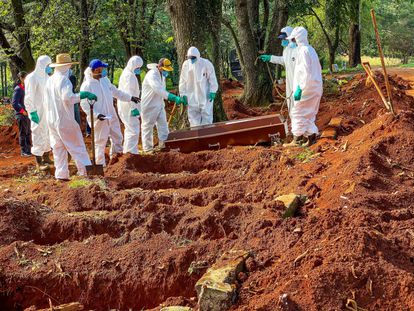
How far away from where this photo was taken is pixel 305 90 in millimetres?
10422

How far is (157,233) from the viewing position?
6.25 m

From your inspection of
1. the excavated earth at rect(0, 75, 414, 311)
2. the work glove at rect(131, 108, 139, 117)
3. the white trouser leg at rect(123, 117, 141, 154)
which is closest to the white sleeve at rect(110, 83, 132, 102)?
the work glove at rect(131, 108, 139, 117)

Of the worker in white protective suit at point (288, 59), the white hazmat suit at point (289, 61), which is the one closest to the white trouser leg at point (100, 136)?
the worker in white protective suit at point (288, 59)

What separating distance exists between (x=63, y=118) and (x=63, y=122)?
0.20ft

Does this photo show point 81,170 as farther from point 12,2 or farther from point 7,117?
point 7,117

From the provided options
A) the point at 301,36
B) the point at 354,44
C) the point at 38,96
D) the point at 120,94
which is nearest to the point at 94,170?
the point at 120,94

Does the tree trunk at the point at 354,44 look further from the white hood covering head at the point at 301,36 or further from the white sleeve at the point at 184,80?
the white hood covering head at the point at 301,36

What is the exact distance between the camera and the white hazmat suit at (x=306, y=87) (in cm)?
1037

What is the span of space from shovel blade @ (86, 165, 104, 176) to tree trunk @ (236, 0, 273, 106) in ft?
27.1

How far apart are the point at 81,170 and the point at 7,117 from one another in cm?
1060

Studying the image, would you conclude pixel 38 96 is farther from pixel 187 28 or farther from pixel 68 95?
pixel 187 28

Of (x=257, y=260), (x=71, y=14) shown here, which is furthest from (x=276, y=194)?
(x=71, y=14)

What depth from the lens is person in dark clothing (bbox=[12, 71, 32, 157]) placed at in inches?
501

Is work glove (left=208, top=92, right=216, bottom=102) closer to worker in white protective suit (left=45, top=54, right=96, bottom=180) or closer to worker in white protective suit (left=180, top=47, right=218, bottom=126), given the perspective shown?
worker in white protective suit (left=180, top=47, right=218, bottom=126)
